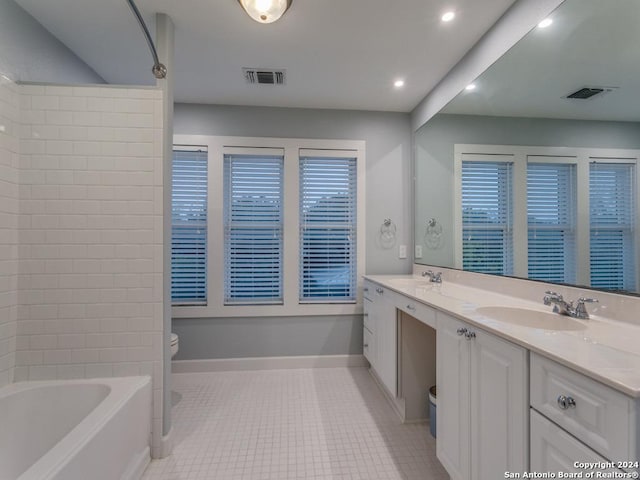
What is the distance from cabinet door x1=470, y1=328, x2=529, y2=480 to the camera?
Result: 0.95 metres

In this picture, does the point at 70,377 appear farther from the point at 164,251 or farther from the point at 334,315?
the point at 334,315

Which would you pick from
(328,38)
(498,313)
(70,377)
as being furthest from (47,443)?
(328,38)

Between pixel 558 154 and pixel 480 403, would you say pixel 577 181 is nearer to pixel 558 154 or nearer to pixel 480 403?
pixel 558 154

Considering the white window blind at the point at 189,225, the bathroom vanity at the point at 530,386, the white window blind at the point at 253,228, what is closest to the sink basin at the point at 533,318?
the bathroom vanity at the point at 530,386

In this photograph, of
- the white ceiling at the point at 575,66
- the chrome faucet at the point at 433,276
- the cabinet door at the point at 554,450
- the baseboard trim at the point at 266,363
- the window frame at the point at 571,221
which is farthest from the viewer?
the baseboard trim at the point at 266,363

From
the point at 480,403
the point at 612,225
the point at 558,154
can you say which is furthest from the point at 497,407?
the point at 558,154

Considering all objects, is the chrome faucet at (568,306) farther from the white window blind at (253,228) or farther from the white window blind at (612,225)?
the white window blind at (253,228)

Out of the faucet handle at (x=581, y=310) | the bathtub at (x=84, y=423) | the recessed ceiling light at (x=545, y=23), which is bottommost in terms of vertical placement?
the bathtub at (x=84, y=423)

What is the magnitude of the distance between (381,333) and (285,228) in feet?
4.22

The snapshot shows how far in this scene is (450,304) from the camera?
148 centimetres

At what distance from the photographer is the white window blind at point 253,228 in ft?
9.32

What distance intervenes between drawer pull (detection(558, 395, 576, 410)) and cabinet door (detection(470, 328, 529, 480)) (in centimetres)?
11

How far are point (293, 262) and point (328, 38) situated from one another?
1.81 m

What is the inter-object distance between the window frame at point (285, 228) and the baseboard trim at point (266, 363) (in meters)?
0.42
